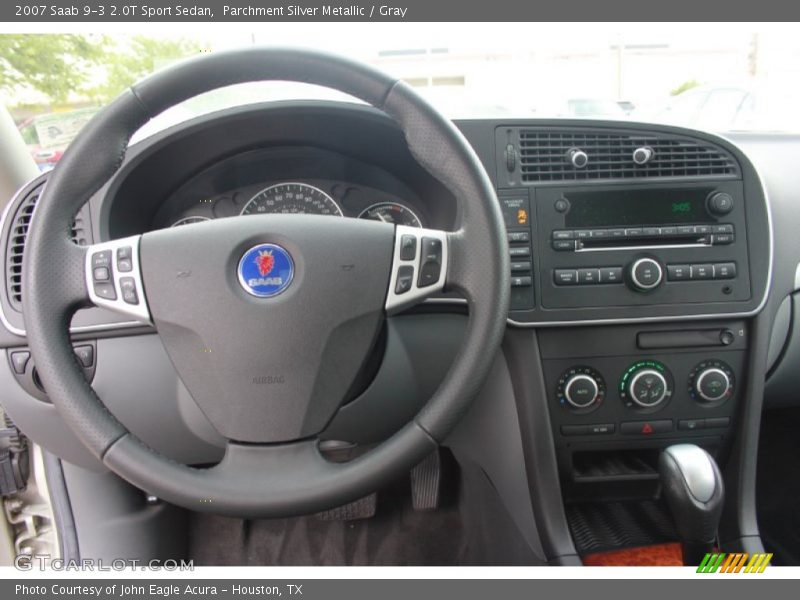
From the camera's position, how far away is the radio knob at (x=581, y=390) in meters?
1.22

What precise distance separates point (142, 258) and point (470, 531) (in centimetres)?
122

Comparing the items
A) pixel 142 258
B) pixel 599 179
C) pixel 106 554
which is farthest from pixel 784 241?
pixel 106 554

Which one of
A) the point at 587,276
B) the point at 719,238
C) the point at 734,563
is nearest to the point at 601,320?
the point at 587,276

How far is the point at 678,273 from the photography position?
1.20 meters

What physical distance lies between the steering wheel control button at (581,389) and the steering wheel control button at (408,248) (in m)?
0.55

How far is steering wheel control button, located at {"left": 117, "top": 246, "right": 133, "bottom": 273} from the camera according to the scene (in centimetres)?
86

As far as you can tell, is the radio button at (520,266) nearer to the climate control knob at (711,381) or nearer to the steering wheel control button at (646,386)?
the steering wheel control button at (646,386)

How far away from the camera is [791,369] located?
4.53 ft

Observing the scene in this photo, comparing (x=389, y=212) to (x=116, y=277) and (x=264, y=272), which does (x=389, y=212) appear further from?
(x=116, y=277)

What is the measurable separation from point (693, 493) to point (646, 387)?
25 cm

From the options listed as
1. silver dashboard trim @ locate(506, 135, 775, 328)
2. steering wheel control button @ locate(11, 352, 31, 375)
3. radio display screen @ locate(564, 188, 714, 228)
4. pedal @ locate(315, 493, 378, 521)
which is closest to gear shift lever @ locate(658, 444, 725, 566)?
silver dashboard trim @ locate(506, 135, 775, 328)

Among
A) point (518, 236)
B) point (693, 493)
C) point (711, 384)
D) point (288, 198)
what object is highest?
point (288, 198)

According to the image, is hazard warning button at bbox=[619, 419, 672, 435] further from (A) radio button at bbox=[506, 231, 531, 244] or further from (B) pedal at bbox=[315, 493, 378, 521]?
(B) pedal at bbox=[315, 493, 378, 521]

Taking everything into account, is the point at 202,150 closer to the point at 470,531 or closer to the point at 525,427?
the point at 525,427
